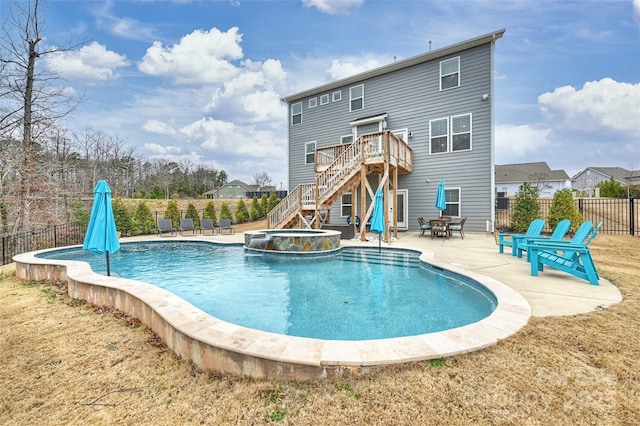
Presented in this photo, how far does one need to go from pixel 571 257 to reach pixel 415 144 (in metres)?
9.79

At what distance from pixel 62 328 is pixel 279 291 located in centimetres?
329

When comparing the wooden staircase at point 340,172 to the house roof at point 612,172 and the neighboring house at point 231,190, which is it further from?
the house roof at point 612,172

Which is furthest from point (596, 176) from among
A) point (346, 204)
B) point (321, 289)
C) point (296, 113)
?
point (321, 289)

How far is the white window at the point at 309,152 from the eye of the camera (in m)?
17.9

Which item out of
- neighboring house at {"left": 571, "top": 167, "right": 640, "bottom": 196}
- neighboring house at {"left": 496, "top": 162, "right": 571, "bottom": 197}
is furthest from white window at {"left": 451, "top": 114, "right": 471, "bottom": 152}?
neighboring house at {"left": 571, "top": 167, "right": 640, "bottom": 196}

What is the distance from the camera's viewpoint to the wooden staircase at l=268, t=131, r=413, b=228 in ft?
38.1

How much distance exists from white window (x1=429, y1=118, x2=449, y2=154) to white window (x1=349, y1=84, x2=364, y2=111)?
4.18 m

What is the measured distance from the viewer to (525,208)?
1213 centimetres

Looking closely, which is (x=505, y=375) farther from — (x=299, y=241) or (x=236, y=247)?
(x=236, y=247)

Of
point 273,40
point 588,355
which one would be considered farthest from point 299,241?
point 273,40

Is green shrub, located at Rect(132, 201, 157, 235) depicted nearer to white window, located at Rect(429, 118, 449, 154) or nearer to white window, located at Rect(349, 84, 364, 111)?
white window, located at Rect(349, 84, 364, 111)

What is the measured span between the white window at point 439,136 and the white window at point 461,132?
0.86 ft

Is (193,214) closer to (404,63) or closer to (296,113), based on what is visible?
(296,113)

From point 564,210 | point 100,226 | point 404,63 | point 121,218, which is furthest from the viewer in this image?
point 121,218
